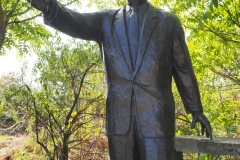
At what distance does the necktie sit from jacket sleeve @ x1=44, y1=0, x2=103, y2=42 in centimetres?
25

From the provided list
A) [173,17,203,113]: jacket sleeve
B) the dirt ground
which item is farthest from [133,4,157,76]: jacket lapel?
the dirt ground

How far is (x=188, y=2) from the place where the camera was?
10.4 ft

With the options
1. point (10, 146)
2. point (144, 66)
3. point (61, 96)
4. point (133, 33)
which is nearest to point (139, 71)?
point (144, 66)

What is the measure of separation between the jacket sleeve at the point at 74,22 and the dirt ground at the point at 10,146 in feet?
22.4

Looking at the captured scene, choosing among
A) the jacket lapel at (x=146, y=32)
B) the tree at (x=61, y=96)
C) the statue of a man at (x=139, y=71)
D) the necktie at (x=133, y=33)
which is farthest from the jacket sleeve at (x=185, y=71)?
the tree at (x=61, y=96)

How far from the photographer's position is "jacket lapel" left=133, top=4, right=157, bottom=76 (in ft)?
7.36

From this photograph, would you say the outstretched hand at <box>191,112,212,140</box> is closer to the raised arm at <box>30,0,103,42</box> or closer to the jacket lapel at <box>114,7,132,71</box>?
the jacket lapel at <box>114,7,132,71</box>

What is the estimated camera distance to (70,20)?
2.35m

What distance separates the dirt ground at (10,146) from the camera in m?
9.18

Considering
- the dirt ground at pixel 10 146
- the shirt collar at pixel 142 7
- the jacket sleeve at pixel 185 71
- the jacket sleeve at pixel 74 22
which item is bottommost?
the dirt ground at pixel 10 146

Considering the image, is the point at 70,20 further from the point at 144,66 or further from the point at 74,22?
the point at 144,66

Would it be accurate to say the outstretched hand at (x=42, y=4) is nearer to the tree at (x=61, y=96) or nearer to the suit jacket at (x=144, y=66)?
the suit jacket at (x=144, y=66)

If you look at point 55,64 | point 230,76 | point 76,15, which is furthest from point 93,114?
point 230,76

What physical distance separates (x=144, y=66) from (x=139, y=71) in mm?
47
